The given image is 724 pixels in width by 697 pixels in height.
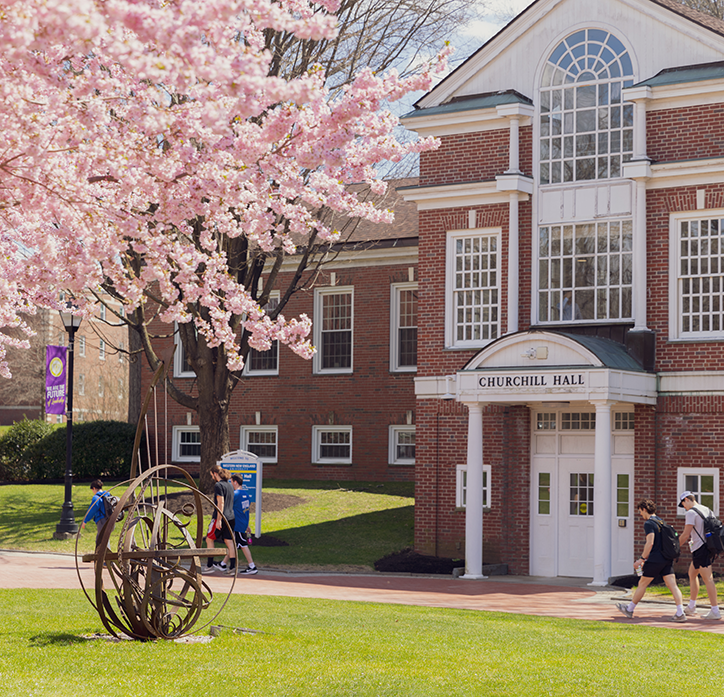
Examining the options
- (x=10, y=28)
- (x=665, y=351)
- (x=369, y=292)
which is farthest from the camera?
(x=369, y=292)

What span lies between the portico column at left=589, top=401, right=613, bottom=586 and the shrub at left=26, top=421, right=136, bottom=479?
18.2m

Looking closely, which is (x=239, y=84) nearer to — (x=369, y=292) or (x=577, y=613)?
(x=577, y=613)

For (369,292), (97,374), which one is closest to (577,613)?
(369,292)

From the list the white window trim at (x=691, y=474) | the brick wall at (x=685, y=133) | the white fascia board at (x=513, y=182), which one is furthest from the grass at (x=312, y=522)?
the brick wall at (x=685, y=133)

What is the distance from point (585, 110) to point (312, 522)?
10.7 m

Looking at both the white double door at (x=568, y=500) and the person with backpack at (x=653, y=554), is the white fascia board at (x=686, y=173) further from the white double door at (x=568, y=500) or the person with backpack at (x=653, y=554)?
the person with backpack at (x=653, y=554)

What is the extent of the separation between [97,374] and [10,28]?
5810 cm

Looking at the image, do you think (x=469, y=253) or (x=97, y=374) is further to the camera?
(x=97, y=374)

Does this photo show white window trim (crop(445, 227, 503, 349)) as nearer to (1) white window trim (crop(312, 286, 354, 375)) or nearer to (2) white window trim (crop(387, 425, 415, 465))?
(2) white window trim (crop(387, 425, 415, 465))

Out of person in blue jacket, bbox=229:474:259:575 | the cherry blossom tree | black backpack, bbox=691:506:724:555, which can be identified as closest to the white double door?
black backpack, bbox=691:506:724:555

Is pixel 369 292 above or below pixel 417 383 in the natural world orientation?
above

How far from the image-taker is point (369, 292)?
29.9 meters

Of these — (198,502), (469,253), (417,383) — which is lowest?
(198,502)

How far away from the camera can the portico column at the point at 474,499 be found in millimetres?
18500
